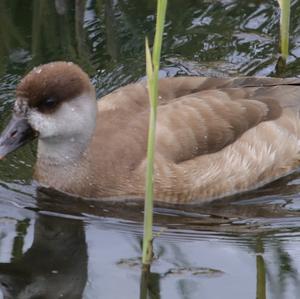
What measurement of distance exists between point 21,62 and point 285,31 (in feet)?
6.79

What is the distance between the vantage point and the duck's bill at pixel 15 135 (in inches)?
251

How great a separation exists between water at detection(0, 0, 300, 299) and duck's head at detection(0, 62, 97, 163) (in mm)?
460

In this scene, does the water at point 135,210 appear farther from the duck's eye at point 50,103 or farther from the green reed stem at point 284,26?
the duck's eye at point 50,103

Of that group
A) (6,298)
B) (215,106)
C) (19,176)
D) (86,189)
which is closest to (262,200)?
(215,106)

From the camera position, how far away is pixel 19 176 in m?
7.03

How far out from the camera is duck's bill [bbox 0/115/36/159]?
639cm

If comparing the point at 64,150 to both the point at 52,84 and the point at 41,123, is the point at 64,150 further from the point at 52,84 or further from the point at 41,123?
the point at 52,84

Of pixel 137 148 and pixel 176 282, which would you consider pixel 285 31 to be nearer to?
pixel 137 148

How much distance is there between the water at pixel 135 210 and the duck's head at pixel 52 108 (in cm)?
46

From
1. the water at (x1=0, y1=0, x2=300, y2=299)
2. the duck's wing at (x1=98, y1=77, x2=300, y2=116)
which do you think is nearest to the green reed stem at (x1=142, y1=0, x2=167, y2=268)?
the water at (x1=0, y1=0, x2=300, y2=299)

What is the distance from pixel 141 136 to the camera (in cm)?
662

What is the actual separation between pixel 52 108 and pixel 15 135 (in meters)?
0.29

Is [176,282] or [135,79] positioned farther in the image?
[135,79]

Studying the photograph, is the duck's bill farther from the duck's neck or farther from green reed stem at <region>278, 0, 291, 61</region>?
green reed stem at <region>278, 0, 291, 61</region>
